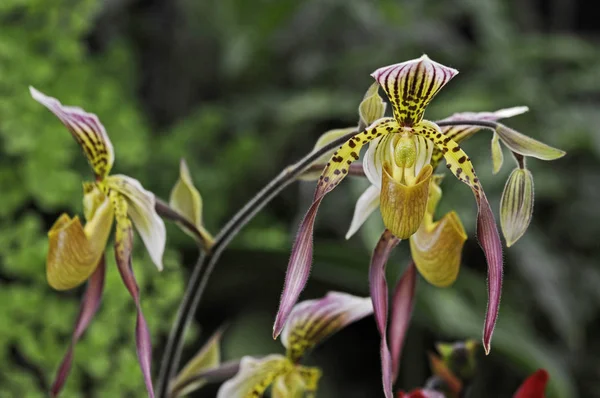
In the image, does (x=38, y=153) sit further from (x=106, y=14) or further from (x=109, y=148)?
(x=106, y=14)

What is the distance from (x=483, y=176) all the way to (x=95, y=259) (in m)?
0.96

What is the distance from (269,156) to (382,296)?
1037mm

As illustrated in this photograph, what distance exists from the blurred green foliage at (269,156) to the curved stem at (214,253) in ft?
0.90

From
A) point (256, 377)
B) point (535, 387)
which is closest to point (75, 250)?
point (256, 377)

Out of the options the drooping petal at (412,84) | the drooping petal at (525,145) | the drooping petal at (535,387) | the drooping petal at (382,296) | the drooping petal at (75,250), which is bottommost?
the drooping petal at (535,387)

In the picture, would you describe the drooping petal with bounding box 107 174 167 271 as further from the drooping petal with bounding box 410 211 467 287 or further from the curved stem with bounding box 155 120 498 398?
the drooping petal with bounding box 410 211 467 287

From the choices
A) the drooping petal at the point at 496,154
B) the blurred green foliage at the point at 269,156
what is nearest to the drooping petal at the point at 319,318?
the drooping petal at the point at 496,154

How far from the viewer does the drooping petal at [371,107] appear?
0.35 m

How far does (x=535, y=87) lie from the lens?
4.84 feet

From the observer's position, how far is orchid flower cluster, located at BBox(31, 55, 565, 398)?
332 millimetres

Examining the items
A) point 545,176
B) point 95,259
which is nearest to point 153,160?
point 545,176

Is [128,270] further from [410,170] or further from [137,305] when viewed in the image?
[410,170]

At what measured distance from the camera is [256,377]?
1.43ft

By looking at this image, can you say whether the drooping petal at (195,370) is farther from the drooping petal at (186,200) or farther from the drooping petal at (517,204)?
the drooping petal at (517,204)
